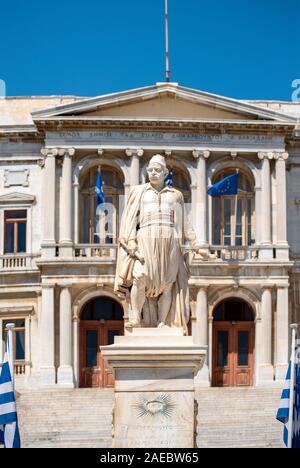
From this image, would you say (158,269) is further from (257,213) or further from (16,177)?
(16,177)

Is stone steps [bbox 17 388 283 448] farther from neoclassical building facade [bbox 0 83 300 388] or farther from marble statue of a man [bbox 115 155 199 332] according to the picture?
marble statue of a man [bbox 115 155 199 332]

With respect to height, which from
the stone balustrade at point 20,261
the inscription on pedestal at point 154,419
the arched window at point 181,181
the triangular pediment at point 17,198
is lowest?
the inscription on pedestal at point 154,419

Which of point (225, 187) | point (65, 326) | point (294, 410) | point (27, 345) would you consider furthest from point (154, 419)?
point (27, 345)

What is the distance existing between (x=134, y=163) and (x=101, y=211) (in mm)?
2145

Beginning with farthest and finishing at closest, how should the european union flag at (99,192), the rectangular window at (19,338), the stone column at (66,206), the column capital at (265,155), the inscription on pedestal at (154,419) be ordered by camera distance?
1. the column capital at (265,155)
2. the rectangular window at (19,338)
3. the stone column at (66,206)
4. the european union flag at (99,192)
5. the inscription on pedestal at (154,419)

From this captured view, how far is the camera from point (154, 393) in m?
11.8

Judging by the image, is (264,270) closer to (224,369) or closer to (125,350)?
(224,369)

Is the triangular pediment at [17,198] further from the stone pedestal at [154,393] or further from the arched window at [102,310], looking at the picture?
the stone pedestal at [154,393]

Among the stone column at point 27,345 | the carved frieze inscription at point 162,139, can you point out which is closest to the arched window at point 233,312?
the carved frieze inscription at point 162,139

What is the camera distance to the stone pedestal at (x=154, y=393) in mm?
11734

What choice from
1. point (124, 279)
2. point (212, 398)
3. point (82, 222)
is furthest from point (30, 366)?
point (124, 279)

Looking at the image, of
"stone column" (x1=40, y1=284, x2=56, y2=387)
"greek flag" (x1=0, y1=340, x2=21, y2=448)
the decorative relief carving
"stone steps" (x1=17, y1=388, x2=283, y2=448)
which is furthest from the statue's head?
the decorative relief carving

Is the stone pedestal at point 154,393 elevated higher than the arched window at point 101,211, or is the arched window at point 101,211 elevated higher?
the arched window at point 101,211

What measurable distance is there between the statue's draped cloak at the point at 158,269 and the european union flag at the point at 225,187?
25.8 m
